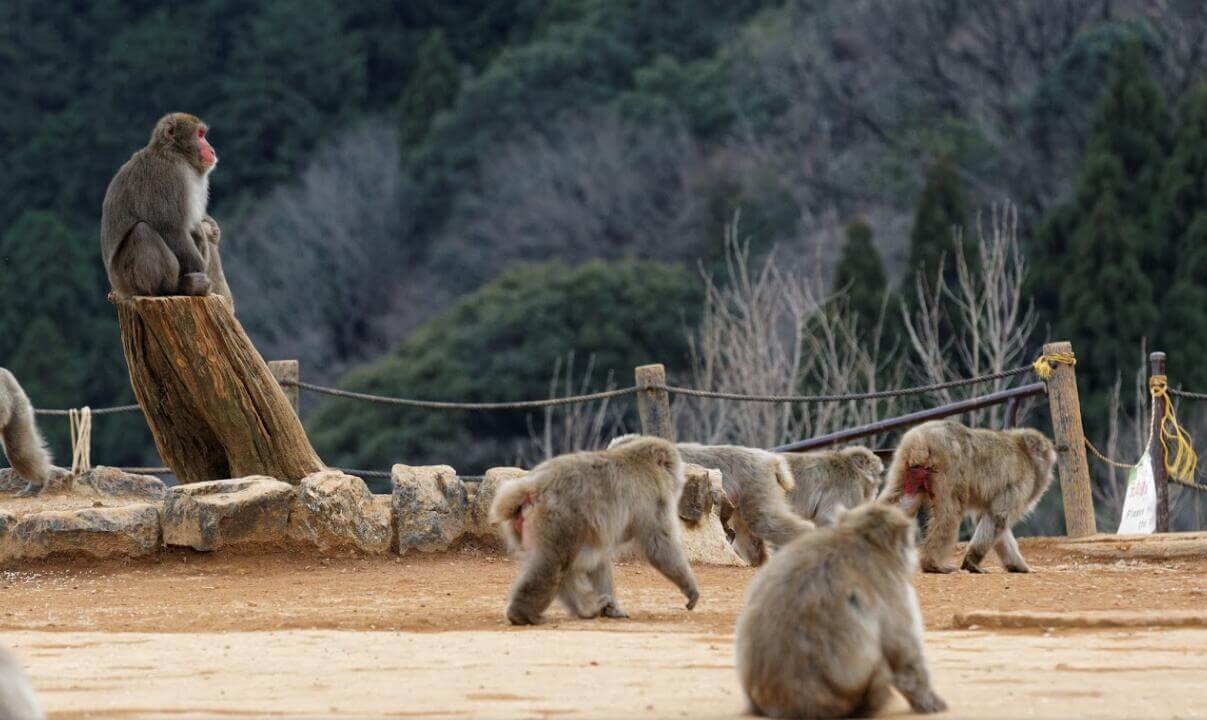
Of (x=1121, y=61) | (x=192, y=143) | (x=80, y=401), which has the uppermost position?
(x=1121, y=61)

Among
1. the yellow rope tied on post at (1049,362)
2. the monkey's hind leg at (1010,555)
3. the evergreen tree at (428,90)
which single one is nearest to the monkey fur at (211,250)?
the monkey's hind leg at (1010,555)

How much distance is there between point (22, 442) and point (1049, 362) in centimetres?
659

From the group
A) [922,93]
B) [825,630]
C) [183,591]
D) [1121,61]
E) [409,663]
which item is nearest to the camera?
[825,630]

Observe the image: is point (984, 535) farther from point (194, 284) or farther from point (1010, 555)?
point (194, 284)

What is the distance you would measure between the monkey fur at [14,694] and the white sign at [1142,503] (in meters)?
8.46

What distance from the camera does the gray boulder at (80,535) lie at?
1023cm

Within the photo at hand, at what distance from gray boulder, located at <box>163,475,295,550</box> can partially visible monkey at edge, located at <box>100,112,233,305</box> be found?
1.19 m

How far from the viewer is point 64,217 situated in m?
39.9

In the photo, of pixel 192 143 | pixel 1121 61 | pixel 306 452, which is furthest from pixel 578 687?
pixel 1121 61

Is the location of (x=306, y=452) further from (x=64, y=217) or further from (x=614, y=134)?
(x=64, y=217)

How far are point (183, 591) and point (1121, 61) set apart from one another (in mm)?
21158

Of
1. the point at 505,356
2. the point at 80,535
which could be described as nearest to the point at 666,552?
the point at 80,535

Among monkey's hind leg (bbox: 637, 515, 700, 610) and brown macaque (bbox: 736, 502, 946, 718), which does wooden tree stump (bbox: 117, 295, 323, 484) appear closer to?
monkey's hind leg (bbox: 637, 515, 700, 610)

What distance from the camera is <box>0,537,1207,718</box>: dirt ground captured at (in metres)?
5.83
